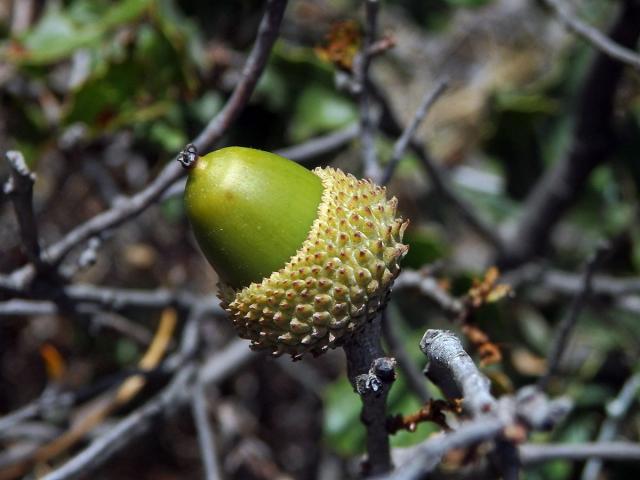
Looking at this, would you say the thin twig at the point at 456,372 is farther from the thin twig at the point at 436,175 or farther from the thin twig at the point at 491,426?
the thin twig at the point at 436,175

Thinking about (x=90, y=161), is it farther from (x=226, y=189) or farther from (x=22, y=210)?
(x=226, y=189)

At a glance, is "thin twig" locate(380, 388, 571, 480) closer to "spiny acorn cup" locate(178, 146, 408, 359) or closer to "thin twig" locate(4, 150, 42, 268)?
"spiny acorn cup" locate(178, 146, 408, 359)

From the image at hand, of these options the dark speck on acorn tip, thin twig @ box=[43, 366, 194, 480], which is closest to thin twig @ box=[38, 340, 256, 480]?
thin twig @ box=[43, 366, 194, 480]

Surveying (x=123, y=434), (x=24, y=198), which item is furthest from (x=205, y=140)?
(x=123, y=434)

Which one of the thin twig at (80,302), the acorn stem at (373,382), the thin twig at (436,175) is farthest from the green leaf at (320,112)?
the acorn stem at (373,382)

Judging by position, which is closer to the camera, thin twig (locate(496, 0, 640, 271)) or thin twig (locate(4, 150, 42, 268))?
thin twig (locate(4, 150, 42, 268))

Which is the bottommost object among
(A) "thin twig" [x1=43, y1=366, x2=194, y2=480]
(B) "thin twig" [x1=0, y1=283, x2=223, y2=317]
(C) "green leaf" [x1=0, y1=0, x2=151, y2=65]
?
(A) "thin twig" [x1=43, y1=366, x2=194, y2=480]
